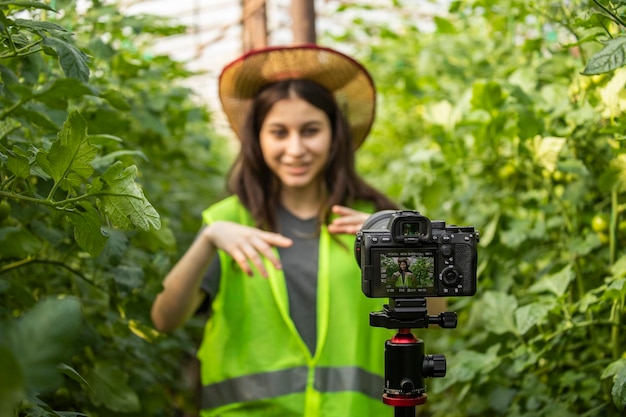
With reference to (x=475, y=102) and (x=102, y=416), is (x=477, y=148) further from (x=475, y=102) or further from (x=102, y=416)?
(x=102, y=416)

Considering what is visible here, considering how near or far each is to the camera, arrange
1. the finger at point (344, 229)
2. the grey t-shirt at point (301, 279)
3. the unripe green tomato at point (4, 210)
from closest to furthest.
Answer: the unripe green tomato at point (4, 210)
the finger at point (344, 229)
the grey t-shirt at point (301, 279)

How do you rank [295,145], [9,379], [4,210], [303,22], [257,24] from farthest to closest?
[257,24] < [303,22] < [295,145] < [4,210] < [9,379]

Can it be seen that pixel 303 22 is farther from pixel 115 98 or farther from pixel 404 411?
pixel 404 411

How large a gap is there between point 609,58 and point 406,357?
0.58m

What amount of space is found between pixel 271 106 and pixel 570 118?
2.71ft

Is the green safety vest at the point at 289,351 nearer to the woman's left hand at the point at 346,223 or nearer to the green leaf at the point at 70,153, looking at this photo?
the woman's left hand at the point at 346,223

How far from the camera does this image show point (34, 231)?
1631 millimetres

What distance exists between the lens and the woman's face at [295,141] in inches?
87.7

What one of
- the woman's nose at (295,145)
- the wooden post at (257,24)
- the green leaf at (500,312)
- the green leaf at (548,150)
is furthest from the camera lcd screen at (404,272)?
the wooden post at (257,24)

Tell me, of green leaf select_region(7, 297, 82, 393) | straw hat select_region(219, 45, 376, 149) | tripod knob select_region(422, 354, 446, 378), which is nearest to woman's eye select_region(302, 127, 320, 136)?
straw hat select_region(219, 45, 376, 149)

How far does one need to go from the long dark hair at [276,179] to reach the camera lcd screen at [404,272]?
0.96 meters

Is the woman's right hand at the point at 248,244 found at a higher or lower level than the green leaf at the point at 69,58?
lower

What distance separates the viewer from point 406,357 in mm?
1387

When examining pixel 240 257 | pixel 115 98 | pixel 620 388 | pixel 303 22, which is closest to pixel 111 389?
pixel 240 257
